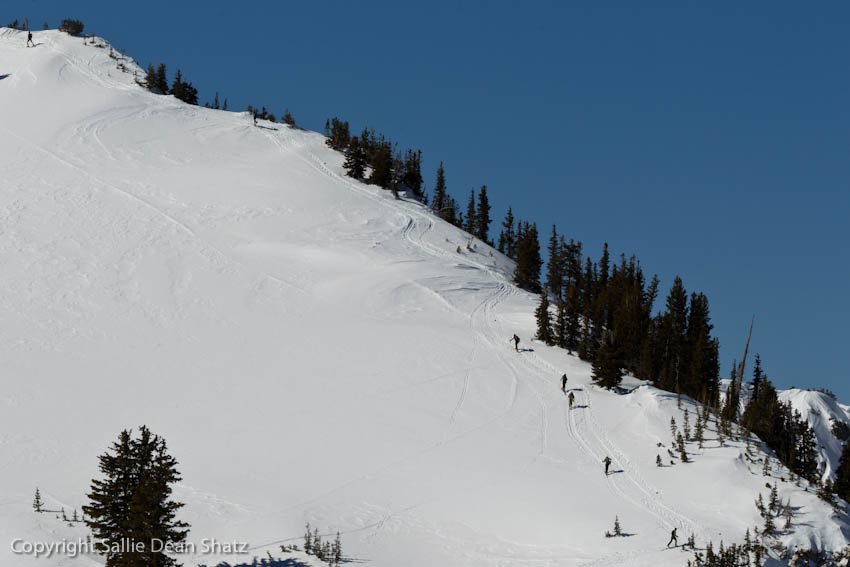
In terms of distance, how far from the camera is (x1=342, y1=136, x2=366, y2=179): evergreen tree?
82625mm

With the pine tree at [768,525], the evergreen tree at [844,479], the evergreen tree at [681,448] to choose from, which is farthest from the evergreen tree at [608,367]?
the evergreen tree at [844,479]

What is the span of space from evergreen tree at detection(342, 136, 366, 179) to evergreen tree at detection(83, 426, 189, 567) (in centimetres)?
5973

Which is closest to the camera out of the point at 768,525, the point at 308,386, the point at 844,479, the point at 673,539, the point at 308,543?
the point at 308,543

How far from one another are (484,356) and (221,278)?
58.7 ft

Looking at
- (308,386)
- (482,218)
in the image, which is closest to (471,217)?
(482,218)

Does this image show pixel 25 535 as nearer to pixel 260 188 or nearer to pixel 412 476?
pixel 412 476

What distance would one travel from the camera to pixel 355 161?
82.8 metres

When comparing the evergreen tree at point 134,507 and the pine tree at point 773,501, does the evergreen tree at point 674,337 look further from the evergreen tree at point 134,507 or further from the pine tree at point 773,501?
the evergreen tree at point 134,507

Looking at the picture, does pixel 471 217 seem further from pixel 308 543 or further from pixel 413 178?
pixel 308 543

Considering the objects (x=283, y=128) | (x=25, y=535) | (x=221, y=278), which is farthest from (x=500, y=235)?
(x=25, y=535)

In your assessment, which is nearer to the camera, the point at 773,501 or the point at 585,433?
the point at 773,501

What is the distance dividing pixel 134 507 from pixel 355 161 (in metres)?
61.9

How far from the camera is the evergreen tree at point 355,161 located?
82.6m

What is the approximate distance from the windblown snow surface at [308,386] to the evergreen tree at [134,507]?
2.09m
